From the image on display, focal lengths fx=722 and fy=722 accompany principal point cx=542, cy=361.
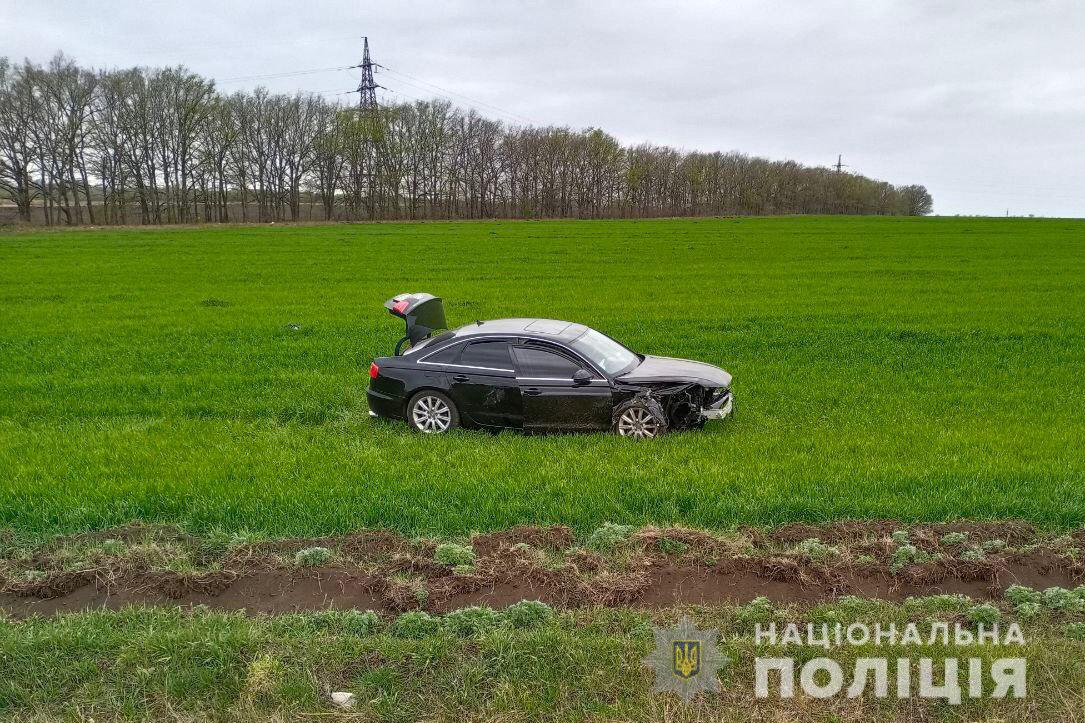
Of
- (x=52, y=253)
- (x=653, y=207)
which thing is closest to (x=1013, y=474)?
(x=52, y=253)

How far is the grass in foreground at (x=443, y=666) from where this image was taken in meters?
4.10

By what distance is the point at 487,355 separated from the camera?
952 centimetres

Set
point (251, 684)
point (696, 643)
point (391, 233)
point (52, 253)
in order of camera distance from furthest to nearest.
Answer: point (391, 233) → point (52, 253) → point (696, 643) → point (251, 684)

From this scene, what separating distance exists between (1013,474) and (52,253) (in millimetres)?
43700

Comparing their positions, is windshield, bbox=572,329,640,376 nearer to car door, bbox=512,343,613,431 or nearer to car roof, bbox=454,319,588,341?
car roof, bbox=454,319,588,341

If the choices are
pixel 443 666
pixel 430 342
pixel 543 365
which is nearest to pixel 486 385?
pixel 543 365

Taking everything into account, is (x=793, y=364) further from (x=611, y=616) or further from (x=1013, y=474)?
(x=611, y=616)


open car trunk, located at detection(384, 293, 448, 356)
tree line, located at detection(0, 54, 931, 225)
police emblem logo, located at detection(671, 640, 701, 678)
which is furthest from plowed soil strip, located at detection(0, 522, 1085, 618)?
tree line, located at detection(0, 54, 931, 225)

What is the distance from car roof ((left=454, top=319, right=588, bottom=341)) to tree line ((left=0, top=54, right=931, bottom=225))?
2772 inches

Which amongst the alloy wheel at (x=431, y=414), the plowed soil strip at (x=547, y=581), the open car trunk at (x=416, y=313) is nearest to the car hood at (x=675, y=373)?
the alloy wheel at (x=431, y=414)

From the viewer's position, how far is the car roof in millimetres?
9578

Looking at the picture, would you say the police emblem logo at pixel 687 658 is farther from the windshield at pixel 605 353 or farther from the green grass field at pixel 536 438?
the windshield at pixel 605 353

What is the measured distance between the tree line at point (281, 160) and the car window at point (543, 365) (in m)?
71.4

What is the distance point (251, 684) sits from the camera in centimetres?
429
